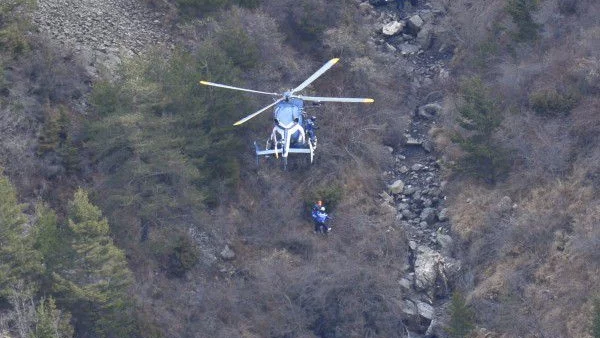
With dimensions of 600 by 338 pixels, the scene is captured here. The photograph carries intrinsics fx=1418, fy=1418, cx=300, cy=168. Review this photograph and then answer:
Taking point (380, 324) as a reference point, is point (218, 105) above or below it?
above

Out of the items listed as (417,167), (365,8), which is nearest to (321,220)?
(417,167)

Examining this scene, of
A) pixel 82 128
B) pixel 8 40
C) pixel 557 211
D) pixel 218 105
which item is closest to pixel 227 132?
pixel 218 105

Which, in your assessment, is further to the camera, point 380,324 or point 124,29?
point 124,29

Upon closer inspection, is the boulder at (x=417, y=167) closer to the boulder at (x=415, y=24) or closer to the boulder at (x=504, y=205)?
the boulder at (x=504, y=205)

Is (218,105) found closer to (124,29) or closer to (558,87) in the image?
(124,29)

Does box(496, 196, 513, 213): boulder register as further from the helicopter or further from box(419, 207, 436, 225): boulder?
the helicopter

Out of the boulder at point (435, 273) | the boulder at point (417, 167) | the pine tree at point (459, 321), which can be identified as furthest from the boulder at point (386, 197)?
the pine tree at point (459, 321)

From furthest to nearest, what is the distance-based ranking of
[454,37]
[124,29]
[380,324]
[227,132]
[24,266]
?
[454,37]
[124,29]
[227,132]
[380,324]
[24,266]
